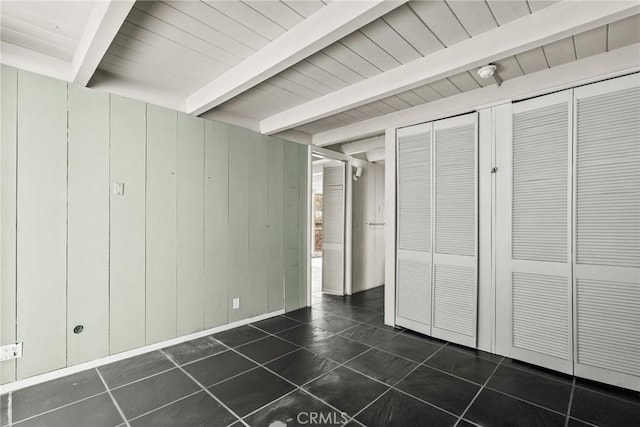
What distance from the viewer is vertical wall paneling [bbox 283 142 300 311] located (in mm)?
4078

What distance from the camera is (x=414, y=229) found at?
339 cm

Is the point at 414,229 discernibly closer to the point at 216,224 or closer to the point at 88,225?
A: the point at 216,224

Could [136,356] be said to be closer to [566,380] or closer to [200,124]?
[200,124]

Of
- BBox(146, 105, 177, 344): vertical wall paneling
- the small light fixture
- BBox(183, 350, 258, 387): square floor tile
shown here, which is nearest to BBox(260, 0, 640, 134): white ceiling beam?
the small light fixture

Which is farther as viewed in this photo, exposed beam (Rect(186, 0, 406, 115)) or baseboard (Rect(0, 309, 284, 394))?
baseboard (Rect(0, 309, 284, 394))

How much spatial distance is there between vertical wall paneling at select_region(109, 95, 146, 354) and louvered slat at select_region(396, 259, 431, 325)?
267cm

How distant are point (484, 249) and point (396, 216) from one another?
1.01 metres

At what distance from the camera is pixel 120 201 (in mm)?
2676

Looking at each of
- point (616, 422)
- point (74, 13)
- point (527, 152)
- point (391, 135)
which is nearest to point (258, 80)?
point (74, 13)

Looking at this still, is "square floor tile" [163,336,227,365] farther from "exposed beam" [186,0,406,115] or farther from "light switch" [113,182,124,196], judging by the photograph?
"exposed beam" [186,0,406,115]

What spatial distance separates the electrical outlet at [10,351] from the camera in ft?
7.04

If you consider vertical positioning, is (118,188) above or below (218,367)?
above

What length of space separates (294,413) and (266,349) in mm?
1039

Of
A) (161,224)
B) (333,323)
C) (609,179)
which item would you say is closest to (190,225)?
(161,224)
